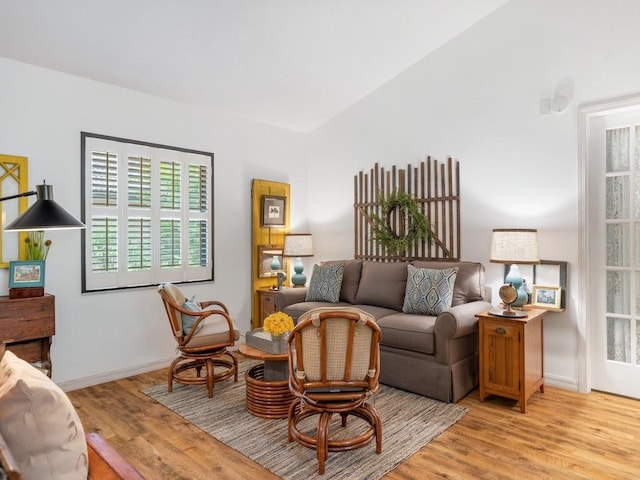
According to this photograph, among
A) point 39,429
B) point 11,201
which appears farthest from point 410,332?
point 11,201

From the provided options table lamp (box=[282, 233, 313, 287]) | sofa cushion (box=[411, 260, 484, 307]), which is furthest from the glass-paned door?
table lamp (box=[282, 233, 313, 287])

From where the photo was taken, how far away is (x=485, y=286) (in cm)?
405

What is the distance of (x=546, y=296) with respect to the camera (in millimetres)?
3631

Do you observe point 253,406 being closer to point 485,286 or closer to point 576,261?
point 485,286

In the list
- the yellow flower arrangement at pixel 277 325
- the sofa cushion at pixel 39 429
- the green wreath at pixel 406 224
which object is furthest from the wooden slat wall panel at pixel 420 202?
the sofa cushion at pixel 39 429

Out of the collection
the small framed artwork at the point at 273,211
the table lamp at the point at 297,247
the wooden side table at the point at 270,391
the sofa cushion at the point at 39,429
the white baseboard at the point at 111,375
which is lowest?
the white baseboard at the point at 111,375

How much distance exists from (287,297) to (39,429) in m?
3.43

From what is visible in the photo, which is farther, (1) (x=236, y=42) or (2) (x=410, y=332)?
(1) (x=236, y=42)

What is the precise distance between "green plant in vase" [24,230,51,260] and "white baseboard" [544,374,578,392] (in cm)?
436

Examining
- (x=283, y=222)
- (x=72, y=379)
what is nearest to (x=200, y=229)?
(x=283, y=222)

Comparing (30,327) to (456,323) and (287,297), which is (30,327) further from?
(456,323)

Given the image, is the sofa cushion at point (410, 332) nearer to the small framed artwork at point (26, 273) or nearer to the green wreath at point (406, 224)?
the green wreath at point (406, 224)

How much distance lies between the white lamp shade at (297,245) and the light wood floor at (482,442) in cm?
231

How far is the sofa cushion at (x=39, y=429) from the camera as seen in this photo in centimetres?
108
